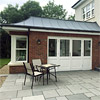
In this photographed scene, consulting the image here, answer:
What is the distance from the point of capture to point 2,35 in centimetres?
1734

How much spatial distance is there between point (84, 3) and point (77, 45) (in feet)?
20.4

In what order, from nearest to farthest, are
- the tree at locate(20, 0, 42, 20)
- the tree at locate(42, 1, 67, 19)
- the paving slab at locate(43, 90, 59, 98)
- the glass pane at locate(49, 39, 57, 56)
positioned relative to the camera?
the paving slab at locate(43, 90, 59, 98), the glass pane at locate(49, 39, 57, 56), the tree at locate(20, 0, 42, 20), the tree at locate(42, 1, 67, 19)

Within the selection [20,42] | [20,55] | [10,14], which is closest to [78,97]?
[20,55]

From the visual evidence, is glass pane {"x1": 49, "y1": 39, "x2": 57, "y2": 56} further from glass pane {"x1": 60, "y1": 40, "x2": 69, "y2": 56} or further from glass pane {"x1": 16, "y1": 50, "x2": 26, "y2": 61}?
glass pane {"x1": 16, "y1": 50, "x2": 26, "y2": 61}

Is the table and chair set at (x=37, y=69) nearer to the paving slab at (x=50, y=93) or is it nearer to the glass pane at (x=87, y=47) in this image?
the paving slab at (x=50, y=93)

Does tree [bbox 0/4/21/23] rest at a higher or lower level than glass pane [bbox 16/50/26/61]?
higher

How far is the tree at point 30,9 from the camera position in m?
19.2

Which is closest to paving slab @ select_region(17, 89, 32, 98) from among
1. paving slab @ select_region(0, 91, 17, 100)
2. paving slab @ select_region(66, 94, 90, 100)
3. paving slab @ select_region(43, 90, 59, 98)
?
paving slab @ select_region(0, 91, 17, 100)

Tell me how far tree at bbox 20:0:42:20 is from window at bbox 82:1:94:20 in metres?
10.9

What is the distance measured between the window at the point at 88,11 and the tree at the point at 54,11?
15.1 metres

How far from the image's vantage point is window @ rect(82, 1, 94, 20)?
33.3 ft

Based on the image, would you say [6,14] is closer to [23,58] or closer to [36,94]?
[23,58]

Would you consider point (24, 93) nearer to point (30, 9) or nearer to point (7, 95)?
point (7, 95)

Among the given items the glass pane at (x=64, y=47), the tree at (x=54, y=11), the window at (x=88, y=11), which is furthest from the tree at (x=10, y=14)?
the glass pane at (x=64, y=47)
